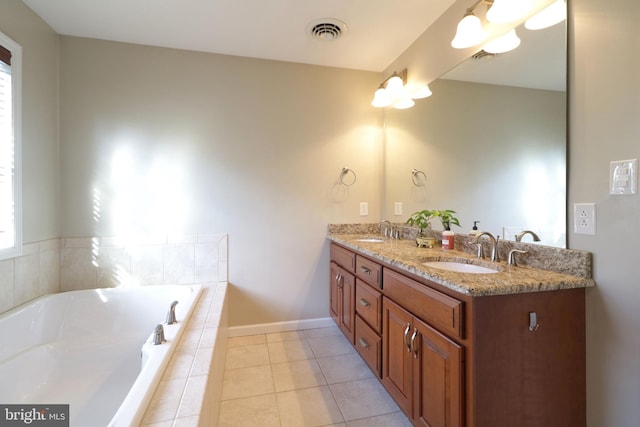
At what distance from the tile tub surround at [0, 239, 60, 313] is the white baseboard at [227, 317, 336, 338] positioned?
1296 millimetres

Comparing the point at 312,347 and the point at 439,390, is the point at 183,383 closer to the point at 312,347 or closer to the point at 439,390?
the point at 439,390

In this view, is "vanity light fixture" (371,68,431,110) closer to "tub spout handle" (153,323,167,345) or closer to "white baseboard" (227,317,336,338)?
"white baseboard" (227,317,336,338)

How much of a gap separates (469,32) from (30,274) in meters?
2.97

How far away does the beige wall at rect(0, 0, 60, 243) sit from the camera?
1719mm

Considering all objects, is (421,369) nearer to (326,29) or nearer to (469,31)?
(469,31)

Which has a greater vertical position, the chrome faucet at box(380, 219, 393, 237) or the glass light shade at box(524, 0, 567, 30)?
the glass light shade at box(524, 0, 567, 30)

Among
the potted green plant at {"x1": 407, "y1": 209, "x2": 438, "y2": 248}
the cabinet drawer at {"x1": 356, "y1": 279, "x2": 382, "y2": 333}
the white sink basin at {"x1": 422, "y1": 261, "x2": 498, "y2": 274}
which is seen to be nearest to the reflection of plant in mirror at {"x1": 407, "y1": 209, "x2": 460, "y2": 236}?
the potted green plant at {"x1": 407, "y1": 209, "x2": 438, "y2": 248}

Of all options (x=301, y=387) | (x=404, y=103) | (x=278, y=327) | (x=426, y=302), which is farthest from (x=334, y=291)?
(x=404, y=103)

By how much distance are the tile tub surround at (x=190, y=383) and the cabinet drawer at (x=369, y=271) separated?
913mm

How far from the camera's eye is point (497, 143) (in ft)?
5.21

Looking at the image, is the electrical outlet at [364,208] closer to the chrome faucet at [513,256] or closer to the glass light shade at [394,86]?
the glass light shade at [394,86]

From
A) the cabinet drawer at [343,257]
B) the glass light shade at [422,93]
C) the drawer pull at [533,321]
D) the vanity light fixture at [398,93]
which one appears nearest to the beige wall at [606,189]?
the drawer pull at [533,321]

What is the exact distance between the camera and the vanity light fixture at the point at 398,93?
86.0 inches

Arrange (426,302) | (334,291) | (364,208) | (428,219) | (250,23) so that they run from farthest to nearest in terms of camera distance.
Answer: (364,208)
(334,291)
(428,219)
(250,23)
(426,302)
